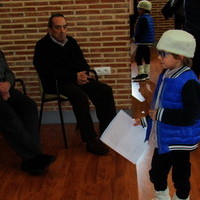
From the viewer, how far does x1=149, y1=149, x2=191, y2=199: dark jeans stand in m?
1.82

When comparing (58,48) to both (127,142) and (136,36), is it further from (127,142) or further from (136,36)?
(136,36)

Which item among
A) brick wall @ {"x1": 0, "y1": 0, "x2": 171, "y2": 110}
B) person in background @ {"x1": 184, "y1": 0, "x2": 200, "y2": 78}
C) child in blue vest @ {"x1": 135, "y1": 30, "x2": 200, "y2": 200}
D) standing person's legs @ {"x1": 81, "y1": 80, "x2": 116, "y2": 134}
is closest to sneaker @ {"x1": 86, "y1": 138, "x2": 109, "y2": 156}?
standing person's legs @ {"x1": 81, "y1": 80, "x2": 116, "y2": 134}

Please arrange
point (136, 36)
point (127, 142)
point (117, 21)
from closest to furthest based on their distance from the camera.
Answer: point (127, 142) → point (117, 21) → point (136, 36)

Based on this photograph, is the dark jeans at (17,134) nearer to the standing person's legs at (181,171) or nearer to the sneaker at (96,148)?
the sneaker at (96,148)

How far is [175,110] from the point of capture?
1660mm

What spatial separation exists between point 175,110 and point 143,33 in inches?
146

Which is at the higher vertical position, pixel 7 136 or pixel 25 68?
pixel 25 68

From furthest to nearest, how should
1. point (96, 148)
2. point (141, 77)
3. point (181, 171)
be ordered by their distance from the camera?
1. point (141, 77)
2. point (96, 148)
3. point (181, 171)

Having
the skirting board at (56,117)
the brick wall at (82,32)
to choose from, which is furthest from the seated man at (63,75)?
the skirting board at (56,117)

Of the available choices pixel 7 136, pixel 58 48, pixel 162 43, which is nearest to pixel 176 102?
pixel 162 43

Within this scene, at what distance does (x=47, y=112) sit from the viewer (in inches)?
146

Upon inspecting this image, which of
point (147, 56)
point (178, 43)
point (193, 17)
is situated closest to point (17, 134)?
point (178, 43)

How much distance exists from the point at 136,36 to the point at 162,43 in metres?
3.68

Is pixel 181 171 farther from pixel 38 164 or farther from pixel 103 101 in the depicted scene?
pixel 103 101
